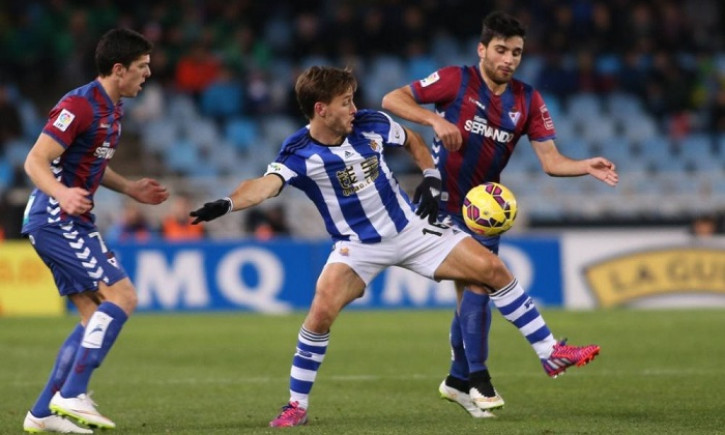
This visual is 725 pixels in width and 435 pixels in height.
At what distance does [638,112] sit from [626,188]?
277cm

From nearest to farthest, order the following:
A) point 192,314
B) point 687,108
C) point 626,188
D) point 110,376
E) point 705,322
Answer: point 110,376 < point 705,322 < point 192,314 < point 626,188 < point 687,108

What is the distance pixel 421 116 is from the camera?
7777 mm

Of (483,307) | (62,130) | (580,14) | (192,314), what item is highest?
(580,14)

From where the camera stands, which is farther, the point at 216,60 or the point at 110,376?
the point at 216,60

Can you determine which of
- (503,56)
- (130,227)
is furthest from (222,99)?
(503,56)

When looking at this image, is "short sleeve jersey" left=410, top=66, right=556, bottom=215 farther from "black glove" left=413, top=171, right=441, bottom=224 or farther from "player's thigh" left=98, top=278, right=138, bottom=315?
"player's thigh" left=98, top=278, right=138, bottom=315

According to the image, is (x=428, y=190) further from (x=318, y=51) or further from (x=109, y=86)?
(x=318, y=51)

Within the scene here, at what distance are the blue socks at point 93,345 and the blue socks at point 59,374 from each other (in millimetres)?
250

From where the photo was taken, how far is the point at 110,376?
10.4 m

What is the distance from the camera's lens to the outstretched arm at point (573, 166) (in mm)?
7566

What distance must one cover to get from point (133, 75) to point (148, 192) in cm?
82

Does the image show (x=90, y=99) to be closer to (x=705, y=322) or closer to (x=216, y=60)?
(x=705, y=322)

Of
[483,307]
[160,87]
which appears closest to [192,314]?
[160,87]

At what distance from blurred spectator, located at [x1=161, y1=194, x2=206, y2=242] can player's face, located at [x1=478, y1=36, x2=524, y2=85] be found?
34.4 feet
